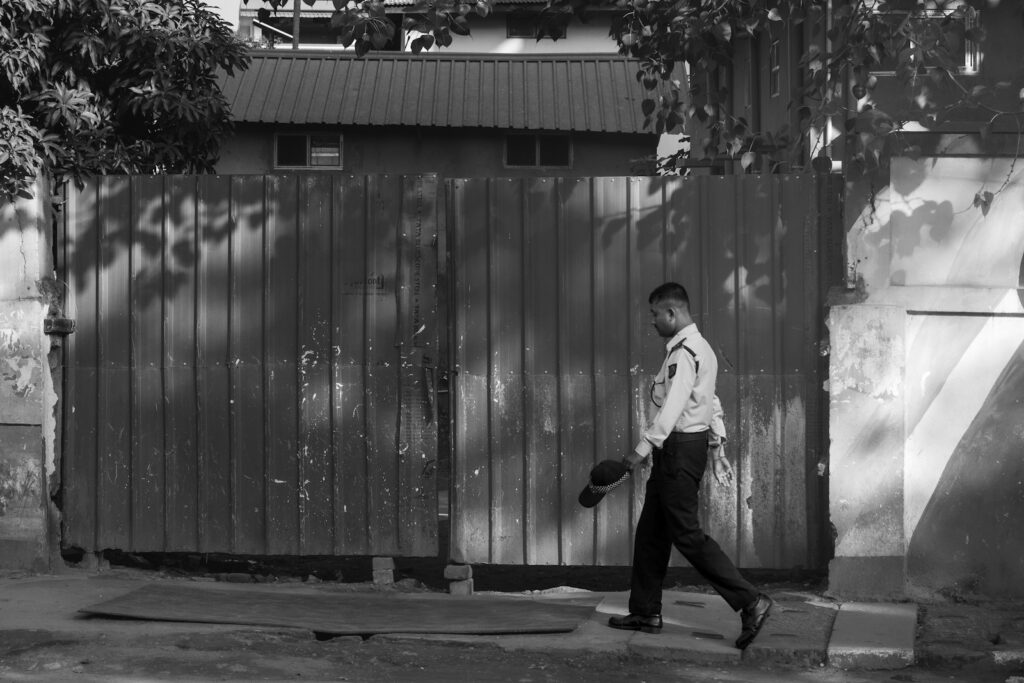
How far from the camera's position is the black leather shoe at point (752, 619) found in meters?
6.39

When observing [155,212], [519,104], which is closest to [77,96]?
[155,212]

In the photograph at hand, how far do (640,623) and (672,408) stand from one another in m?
1.22

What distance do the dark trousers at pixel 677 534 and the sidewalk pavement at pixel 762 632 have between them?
0.25m

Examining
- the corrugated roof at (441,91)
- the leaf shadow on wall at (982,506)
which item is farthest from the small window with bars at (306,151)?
the leaf shadow on wall at (982,506)

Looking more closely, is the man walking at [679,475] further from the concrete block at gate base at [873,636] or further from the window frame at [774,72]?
the window frame at [774,72]

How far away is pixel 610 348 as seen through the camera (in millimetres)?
7770

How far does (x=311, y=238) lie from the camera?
25.8 ft

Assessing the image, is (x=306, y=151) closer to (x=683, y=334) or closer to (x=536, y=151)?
(x=536, y=151)

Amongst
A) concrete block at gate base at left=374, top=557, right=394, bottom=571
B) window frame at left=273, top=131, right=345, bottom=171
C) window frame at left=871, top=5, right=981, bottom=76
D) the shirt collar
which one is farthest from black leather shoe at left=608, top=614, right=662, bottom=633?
window frame at left=273, top=131, right=345, bottom=171

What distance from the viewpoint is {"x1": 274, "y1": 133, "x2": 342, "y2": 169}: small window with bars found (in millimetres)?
24594

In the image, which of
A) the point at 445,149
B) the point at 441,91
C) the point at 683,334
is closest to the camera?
the point at 683,334

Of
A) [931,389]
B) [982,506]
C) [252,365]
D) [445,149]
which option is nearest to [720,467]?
[931,389]

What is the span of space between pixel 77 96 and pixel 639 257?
3.77 m

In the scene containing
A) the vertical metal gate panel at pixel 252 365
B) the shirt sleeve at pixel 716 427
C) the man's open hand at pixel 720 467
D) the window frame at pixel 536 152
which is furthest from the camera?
the window frame at pixel 536 152
